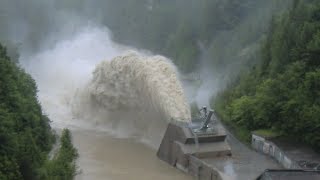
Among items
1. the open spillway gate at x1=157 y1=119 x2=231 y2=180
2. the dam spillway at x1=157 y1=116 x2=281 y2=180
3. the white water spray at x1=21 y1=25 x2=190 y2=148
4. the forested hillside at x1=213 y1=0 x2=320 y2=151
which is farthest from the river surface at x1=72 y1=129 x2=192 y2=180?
the forested hillside at x1=213 y1=0 x2=320 y2=151

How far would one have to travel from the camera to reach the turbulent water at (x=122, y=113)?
3164 centimetres

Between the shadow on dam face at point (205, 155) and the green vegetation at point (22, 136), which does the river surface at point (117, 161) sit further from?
the green vegetation at point (22, 136)

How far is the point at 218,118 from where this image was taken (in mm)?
38688

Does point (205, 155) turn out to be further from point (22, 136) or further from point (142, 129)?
point (22, 136)

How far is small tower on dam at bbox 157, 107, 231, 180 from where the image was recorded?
3053 centimetres

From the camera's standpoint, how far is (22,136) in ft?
84.6

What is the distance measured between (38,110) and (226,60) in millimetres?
25919

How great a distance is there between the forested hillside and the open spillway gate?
3.36m

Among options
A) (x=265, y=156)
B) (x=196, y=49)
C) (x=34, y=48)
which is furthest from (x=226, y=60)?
(x=34, y=48)

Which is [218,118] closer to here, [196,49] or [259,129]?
[259,129]

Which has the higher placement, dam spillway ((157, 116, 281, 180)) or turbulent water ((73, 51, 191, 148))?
turbulent water ((73, 51, 191, 148))

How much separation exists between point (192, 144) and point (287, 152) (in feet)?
15.9

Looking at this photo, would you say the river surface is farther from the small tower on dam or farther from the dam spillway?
the dam spillway

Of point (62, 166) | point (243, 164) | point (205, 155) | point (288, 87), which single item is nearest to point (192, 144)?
point (205, 155)
